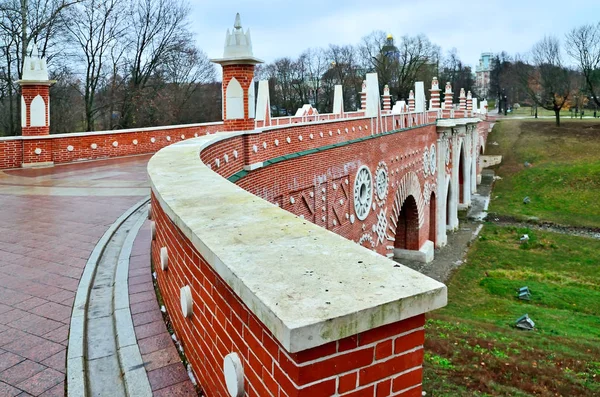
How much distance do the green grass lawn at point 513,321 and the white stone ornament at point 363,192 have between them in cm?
370

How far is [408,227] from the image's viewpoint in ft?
73.2

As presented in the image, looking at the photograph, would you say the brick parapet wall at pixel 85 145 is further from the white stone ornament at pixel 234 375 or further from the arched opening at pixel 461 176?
the arched opening at pixel 461 176

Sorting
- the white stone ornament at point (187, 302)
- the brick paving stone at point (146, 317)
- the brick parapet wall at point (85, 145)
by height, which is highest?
the brick parapet wall at point (85, 145)

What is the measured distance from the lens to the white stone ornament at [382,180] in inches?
667

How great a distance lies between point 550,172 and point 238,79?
102ft

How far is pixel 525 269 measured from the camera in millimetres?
19125

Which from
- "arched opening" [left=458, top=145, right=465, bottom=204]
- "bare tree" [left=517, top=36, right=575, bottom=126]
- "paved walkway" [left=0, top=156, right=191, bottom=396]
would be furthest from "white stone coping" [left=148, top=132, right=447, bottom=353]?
"bare tree" [left=517, top=36, right=575, bottom=126]

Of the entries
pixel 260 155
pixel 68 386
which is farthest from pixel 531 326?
pixel 68 386

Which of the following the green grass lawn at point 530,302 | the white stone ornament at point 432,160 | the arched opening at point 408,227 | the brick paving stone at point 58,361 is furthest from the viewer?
the white stone ornament at point 432,160

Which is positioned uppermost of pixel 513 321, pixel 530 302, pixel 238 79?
pixel 238 79

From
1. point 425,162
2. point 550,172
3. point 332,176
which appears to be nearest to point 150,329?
point 332,176

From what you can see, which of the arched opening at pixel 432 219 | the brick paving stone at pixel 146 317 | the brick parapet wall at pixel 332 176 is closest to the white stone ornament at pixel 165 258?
the brick paving stone at pixel 146 317

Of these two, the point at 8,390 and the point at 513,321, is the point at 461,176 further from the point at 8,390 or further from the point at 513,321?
the point at 8,390

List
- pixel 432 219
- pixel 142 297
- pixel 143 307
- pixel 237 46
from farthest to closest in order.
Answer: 1. pixel 432 219
2. pixel 237 46
3. pixel 142 297
4. pixel 143 307
